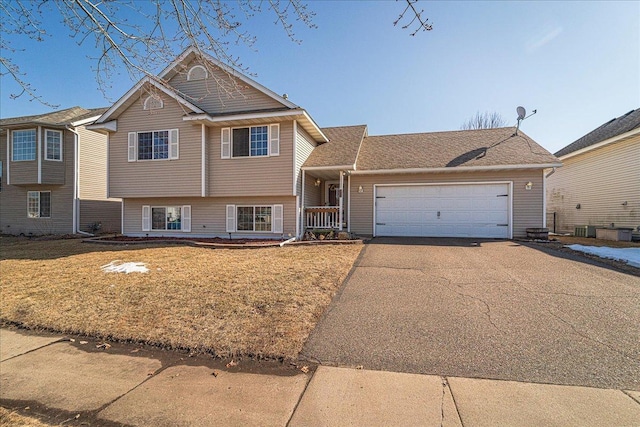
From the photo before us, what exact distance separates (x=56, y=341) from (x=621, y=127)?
21.0m

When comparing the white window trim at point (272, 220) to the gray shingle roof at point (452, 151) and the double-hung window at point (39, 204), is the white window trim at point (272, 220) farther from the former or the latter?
the double-hung window at point (39, 204)

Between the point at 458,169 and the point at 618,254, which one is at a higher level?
the point at 458,169

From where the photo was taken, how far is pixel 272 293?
18.1 ft

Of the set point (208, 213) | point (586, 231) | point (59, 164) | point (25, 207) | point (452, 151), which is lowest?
point (586, 231)

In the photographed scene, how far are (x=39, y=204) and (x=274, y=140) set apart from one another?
47.5 ft

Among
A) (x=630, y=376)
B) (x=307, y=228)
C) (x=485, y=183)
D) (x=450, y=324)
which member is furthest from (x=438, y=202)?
(x=630, y=376)

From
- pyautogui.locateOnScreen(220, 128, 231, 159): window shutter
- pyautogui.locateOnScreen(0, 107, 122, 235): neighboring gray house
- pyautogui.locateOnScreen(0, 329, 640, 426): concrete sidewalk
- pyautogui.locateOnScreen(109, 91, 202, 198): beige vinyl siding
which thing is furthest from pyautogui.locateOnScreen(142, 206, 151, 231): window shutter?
pyautogui.locateOnScreen(0, 329, 640, 426): concrete sidewalk

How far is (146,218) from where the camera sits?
14281mm

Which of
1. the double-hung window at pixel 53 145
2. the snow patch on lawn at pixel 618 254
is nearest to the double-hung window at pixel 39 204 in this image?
the double-hung window at pixel 53 145

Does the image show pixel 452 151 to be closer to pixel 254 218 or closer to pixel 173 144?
pixel 254 218

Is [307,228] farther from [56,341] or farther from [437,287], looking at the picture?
[56,341]

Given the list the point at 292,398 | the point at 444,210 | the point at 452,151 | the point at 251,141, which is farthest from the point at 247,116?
the point at 292,398

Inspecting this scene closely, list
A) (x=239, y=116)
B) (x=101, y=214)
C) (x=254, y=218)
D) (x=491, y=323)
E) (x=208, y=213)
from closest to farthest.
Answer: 1. (x=491, y=323)
2. (x=239, y=116)
3. (x=254, y=218)
4. (x=208, y=213)
5. (x=101, y=214)

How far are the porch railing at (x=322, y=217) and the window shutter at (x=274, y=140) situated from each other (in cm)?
272
